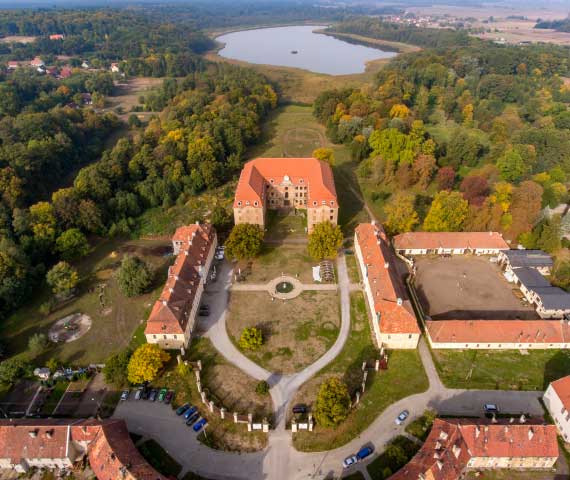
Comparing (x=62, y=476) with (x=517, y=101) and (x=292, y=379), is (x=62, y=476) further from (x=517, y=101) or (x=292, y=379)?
(x=517, y=101)

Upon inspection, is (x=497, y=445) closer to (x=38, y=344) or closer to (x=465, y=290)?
(x=465, y=290)

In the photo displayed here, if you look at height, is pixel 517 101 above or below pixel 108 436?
above

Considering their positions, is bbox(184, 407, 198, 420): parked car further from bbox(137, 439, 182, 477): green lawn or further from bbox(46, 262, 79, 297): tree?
bbox(46, 262, 79, 297): tree

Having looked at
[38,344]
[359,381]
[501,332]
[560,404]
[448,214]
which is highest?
[448,214]

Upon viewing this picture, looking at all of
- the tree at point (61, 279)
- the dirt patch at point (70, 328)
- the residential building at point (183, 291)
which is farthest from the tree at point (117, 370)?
the tree at point (61, 279)

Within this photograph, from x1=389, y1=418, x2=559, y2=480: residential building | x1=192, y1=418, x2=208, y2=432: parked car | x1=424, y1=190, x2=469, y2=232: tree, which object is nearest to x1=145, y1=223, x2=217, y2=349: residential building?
x1=192, y1=418, x2=208, y2=432: parked car

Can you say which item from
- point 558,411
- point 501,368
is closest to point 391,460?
point 558,411

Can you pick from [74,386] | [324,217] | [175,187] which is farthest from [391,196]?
[74,386]
